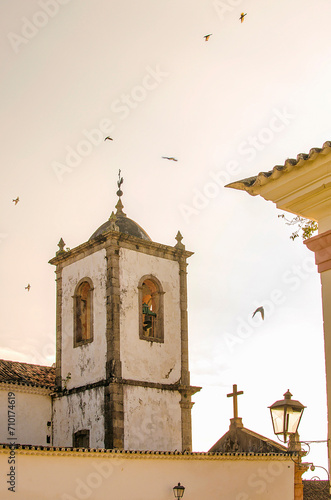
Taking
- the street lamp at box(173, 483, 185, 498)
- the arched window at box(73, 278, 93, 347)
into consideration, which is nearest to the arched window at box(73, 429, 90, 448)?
the arched window at box(73, 278, 93, 347)

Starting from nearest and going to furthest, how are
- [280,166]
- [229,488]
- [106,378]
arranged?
[280,166] < [229,488] < [106,378]

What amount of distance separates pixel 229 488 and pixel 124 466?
289 cm

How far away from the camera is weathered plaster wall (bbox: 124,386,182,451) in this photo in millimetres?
16969

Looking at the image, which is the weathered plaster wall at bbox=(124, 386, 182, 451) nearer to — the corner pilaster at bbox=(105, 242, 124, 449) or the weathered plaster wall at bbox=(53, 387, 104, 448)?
the corner pilaster at bbox=(105, 242, 124, 449)

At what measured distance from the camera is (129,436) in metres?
16.9

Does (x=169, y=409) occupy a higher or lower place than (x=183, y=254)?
lower

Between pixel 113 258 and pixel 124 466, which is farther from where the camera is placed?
pixel 113 258

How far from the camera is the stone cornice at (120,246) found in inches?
712

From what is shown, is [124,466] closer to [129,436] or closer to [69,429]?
[129,436]

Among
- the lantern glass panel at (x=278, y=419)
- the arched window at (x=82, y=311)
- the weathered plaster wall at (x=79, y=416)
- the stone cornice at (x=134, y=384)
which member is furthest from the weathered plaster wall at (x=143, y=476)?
the lantern glass panel at (x=278, y=419)

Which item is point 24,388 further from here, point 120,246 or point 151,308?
point 120,246

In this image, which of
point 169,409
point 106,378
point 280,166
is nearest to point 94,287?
point 106,378

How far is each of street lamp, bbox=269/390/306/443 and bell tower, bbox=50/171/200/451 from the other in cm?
977

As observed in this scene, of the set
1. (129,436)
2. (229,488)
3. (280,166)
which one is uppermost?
(280,166)
